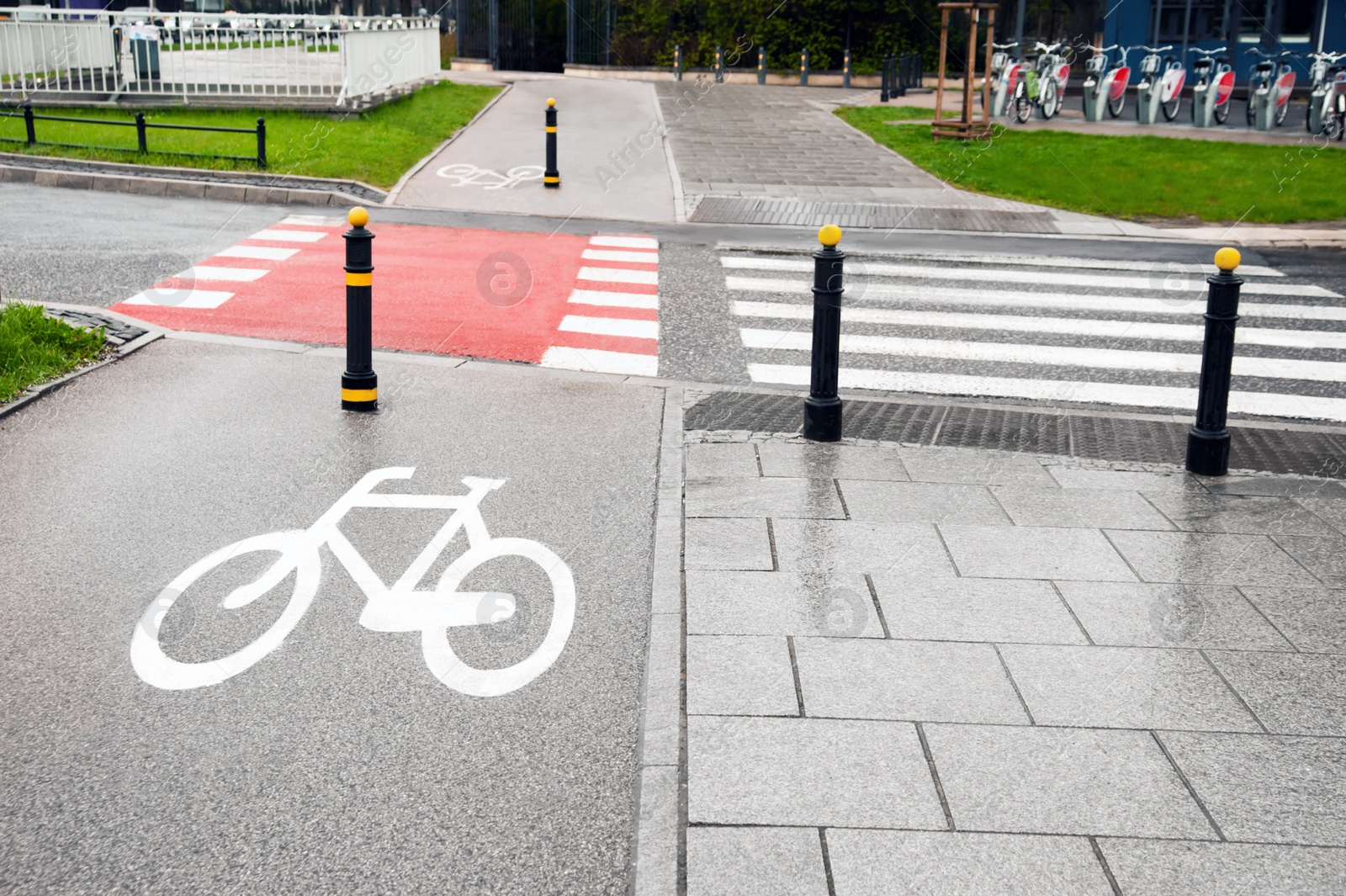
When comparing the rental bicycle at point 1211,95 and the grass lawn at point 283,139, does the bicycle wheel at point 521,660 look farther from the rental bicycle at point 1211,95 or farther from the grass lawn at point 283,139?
the rental bicycle at point 1211,95

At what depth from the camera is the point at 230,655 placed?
484cm

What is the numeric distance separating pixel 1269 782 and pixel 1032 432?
434cm

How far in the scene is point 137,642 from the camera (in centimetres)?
491

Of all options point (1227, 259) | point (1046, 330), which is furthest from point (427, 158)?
point (1227, 259)

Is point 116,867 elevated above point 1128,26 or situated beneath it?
situated beneath

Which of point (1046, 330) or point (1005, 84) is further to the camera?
point (1005, 84)

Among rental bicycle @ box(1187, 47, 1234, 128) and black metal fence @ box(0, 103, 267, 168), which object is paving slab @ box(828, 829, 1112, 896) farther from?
rental bicycle @ box(1187, 47, 1234, 128)

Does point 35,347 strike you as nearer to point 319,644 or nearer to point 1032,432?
point 319,644

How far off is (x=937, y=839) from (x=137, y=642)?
306 cm

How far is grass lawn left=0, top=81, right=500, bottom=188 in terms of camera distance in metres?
18.2

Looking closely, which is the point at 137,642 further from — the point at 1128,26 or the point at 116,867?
the point at 1128,26

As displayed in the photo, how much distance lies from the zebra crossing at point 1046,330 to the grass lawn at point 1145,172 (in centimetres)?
370

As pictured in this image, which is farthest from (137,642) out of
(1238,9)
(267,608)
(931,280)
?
(1238,9)

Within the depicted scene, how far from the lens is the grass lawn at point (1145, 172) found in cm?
1773
